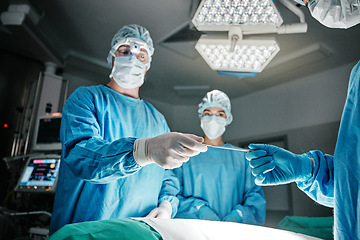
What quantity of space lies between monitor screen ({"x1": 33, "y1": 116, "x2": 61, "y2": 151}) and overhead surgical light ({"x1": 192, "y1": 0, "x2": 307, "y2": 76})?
1.62 metres

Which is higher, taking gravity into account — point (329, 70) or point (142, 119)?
point (329, 70)

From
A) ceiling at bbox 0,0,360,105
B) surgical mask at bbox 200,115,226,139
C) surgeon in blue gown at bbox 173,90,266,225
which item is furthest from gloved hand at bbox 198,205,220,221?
ceiling at bbox 0,0,360,105

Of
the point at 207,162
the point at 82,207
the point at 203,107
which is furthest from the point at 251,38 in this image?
the point at 82,207

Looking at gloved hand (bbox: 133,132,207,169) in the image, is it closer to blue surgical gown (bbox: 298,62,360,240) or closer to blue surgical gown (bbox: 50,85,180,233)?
blue surgical gown (bbox: 50,85,180,233)

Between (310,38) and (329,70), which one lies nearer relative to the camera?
(310,38)

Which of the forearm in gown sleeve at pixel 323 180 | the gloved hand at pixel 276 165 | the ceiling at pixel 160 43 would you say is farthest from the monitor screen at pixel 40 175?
the forearm in gown sleeve at pixel 323 180

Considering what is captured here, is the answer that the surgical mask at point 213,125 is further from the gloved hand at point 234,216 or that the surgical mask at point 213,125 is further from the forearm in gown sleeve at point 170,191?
the forearm in gown sleeve at point 170,191

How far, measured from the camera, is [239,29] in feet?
6.48

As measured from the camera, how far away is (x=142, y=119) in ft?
5.25

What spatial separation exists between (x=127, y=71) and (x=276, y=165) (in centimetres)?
91

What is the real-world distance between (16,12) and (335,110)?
11.4 ft

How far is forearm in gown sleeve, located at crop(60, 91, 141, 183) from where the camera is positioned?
3.61 ft

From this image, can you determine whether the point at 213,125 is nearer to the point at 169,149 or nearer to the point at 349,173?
the point at 169,149

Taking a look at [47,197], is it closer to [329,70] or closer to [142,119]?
[142,119]
